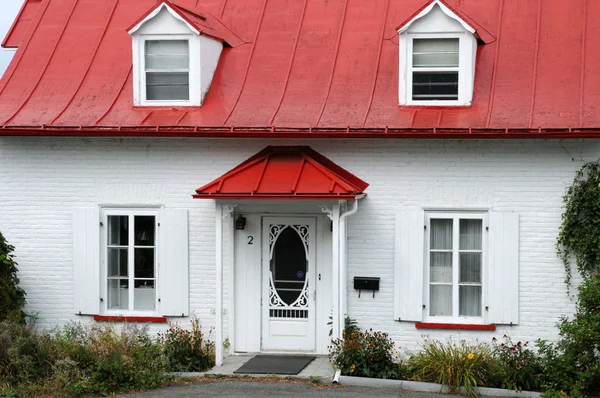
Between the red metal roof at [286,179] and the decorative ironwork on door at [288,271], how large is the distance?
46.9 inches

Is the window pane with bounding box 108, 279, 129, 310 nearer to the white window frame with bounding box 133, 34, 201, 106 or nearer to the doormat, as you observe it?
the doormat

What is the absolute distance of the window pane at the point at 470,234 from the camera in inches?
599

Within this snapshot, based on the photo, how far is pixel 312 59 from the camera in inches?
655

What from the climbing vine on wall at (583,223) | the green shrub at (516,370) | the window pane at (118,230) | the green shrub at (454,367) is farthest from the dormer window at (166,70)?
the green shrub at (516,370)

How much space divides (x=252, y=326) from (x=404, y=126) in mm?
4028

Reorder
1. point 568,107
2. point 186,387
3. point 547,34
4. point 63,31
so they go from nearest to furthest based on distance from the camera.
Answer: point 186,387
point 568,107
point 547,34
point 63,31

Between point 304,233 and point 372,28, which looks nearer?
point 304,233

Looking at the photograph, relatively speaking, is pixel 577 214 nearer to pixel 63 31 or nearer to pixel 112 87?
pixel 112 87

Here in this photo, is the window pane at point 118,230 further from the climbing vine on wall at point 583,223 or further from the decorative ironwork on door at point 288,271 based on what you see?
the climbing vine on wall at point 583,223

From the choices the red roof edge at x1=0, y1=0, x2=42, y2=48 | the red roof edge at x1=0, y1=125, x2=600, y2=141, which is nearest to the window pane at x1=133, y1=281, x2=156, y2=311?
the red roof edge at x1=0, y1=125, x2=600, y2=141

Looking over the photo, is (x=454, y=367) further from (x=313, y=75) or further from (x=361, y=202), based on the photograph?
(x=313, y=75)

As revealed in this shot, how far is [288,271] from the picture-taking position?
Answer: 15.8m

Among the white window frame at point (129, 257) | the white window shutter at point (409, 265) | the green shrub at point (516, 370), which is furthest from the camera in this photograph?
the white window frame at point (129, 257)

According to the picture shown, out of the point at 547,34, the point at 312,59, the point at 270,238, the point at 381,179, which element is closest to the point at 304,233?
the point at 270,238
